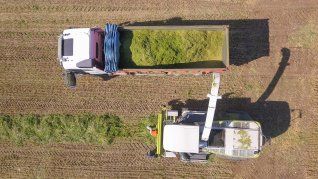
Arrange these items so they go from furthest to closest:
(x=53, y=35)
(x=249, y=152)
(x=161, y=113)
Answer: (x=53, y=35) → (x=161, y=113) → (x=249, y=152)

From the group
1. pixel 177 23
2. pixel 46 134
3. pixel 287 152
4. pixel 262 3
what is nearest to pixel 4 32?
pixel 46 134

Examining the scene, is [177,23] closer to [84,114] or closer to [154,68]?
[154,68]

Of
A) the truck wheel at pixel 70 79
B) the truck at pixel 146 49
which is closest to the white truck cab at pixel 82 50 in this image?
the truck at pixel 146 49

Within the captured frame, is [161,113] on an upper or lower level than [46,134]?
upper

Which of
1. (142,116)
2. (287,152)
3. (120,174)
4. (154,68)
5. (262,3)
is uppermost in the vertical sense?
(262,3)

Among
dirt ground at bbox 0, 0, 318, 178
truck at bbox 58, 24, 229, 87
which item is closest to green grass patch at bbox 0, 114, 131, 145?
dirt ground at bbox 0, 0, 318, 178

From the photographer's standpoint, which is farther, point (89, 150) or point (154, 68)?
point (89, 150)

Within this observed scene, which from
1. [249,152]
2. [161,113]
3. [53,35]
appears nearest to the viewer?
[249,152]

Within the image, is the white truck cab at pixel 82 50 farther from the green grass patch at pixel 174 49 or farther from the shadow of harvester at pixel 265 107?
the shadow of harvester at pixel 265 107

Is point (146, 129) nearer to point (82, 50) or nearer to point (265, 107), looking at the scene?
point (82, 50)
